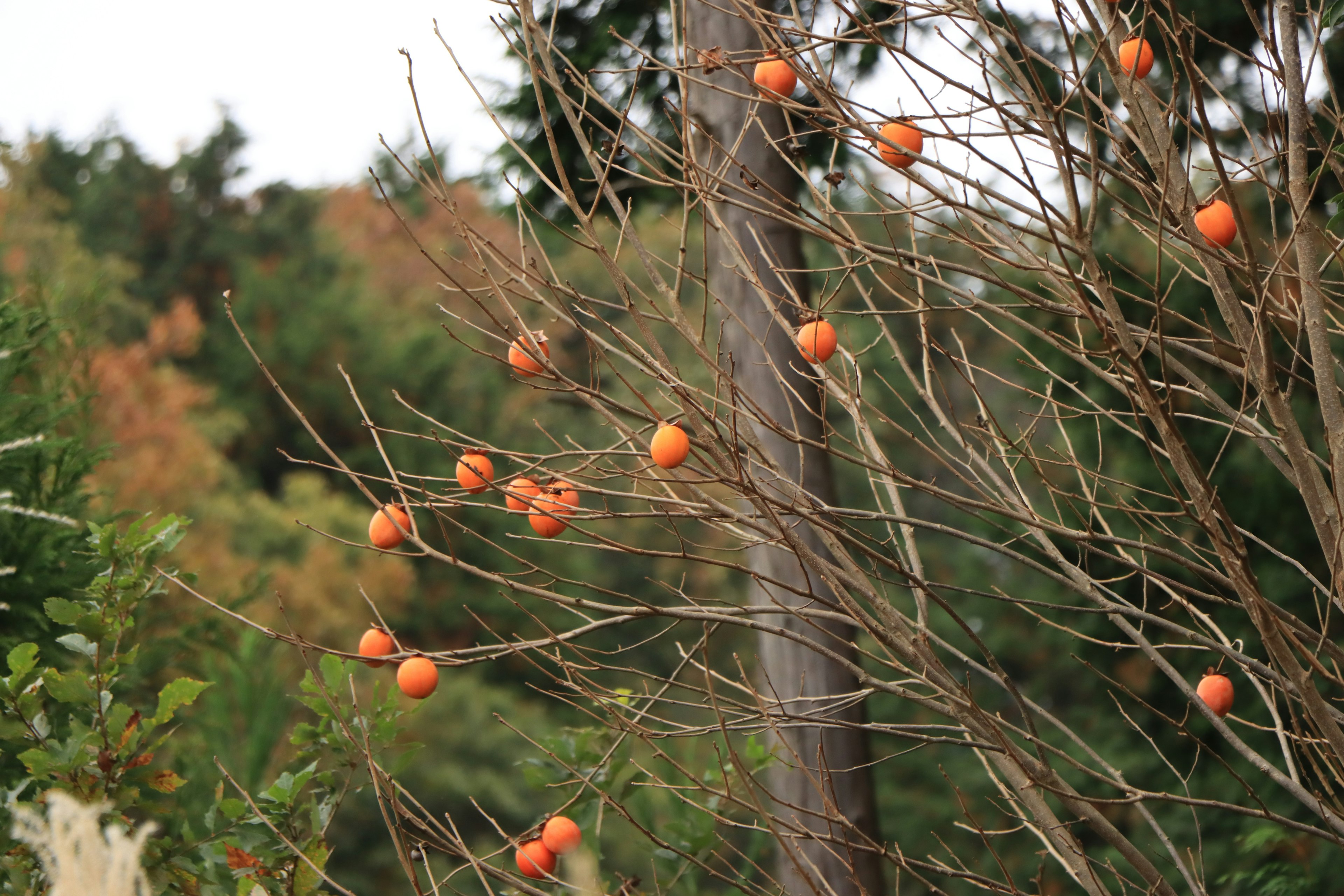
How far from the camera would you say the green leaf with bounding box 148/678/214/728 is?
1.56m

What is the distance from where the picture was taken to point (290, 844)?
1.38 metres

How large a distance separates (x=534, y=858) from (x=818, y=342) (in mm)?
828

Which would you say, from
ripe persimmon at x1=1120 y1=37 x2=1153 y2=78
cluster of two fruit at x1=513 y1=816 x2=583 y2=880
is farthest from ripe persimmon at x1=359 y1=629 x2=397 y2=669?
ripe persimmon at x1=1120 y1=37 x2=1153 y2=78

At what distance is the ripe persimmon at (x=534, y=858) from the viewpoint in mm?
1496

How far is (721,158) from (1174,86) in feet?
4.92

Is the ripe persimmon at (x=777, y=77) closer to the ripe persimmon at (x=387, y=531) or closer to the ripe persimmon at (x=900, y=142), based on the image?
the ripe persimmon at (x=900, y=142)

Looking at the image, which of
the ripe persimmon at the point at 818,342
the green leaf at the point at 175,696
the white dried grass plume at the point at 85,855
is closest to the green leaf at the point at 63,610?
the green leaf at the point at 175,696

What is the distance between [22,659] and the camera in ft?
4.91

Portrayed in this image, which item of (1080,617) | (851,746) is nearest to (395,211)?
(851,746)

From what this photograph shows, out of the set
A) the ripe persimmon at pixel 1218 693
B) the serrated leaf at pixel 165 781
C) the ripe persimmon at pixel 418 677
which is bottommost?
the serrated leaf at pixel 165 781

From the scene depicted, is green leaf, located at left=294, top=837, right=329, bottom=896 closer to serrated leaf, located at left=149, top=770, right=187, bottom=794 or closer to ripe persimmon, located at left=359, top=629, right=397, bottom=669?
serrated leaf, located at left=149, top=770, right=187, bottom=794

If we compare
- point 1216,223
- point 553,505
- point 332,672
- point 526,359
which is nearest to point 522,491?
point 553,505

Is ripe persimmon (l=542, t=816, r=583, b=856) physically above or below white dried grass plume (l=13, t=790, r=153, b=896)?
below

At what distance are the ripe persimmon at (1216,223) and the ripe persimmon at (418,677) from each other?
111 centimetres
